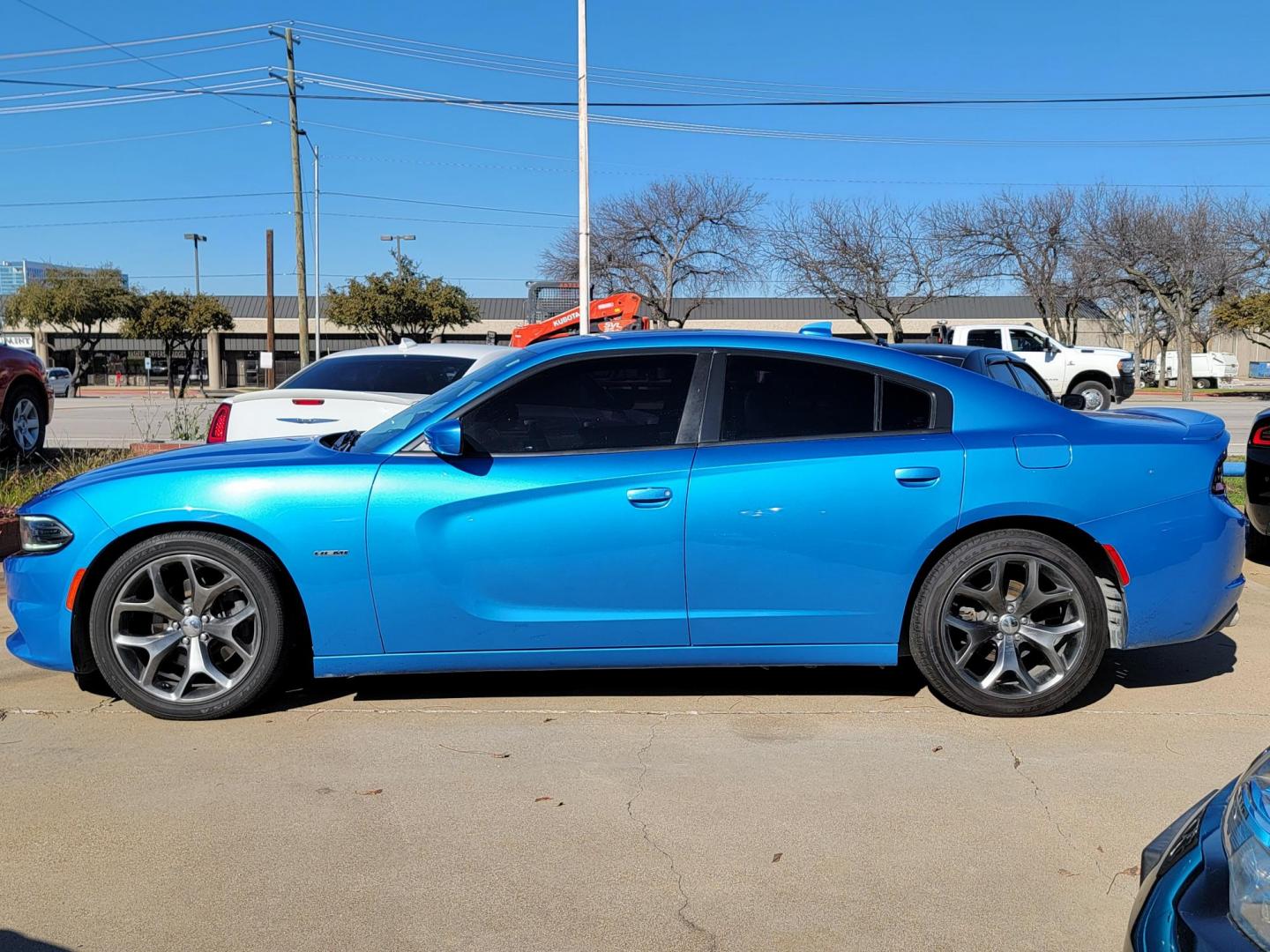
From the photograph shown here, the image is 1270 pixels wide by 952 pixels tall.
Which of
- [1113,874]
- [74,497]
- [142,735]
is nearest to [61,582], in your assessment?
[74,497]

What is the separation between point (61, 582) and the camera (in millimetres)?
→ 4453

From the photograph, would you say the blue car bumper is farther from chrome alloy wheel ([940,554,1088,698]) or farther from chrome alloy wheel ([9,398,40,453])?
chrome alloy wheel ([9,398,40,453])

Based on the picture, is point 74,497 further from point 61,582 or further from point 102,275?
point 102,275

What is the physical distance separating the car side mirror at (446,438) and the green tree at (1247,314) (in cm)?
4196

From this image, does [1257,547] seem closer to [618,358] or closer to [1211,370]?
[618,358]

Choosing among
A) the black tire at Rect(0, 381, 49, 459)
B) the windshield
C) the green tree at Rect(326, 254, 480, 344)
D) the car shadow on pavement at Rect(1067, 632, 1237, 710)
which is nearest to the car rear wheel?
the black tire at Rect(0, 381, 49, 459)

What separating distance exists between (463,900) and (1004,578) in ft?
8.23

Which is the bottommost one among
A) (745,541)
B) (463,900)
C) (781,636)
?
(463,900)

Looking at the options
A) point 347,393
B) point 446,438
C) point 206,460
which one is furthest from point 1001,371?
point 206,460

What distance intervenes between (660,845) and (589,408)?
5.99 feet

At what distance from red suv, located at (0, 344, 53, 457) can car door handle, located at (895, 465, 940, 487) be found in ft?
30.0

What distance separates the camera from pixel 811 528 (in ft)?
14.6

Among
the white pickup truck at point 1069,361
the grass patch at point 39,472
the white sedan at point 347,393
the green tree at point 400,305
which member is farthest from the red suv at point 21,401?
the green tree at point 400,305

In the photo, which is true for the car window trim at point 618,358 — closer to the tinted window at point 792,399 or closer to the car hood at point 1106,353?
the tinted window at point 792,399
